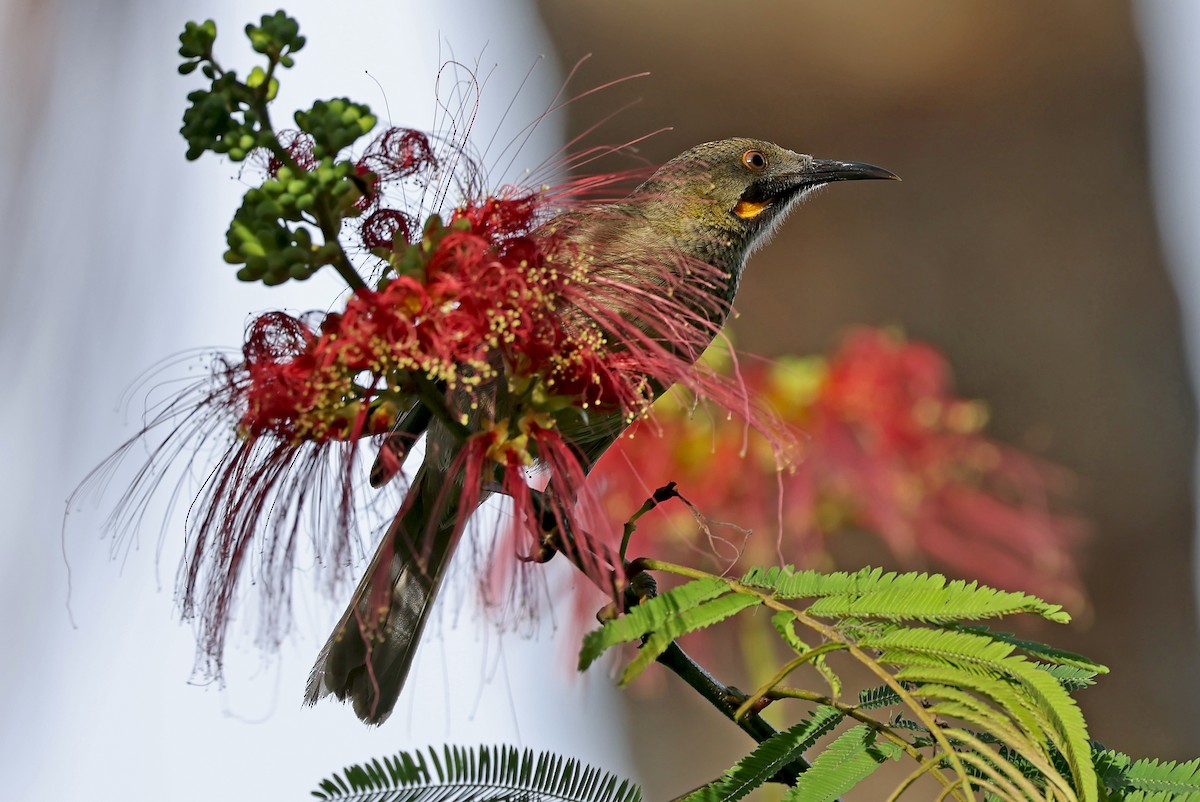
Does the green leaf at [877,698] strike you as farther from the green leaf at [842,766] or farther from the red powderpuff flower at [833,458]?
the red powderpuff flower at [833,458]

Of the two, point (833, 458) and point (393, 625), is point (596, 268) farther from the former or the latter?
point (833, 458)

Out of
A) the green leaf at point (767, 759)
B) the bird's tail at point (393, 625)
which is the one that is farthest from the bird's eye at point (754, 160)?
the green leaf at point (767, 759)

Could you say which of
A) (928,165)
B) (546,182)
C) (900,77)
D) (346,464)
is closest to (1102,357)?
(928,165)

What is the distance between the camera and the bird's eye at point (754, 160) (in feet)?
11.4

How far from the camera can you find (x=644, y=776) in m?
6.17

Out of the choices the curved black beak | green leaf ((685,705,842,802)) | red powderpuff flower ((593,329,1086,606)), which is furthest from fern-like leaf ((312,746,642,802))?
the curved black beak

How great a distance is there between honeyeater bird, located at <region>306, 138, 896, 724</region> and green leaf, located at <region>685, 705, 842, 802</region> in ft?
1.53

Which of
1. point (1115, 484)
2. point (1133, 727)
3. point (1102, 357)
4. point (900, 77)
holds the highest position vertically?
A: point (900, 77)

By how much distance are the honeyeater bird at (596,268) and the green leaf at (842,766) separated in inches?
21.9

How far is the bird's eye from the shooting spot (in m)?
3.47

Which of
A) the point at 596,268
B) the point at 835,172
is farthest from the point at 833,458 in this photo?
the point at 596,268

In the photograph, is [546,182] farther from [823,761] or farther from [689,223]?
[689,223]

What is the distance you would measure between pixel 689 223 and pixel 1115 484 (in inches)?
128

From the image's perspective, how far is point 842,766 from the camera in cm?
147
